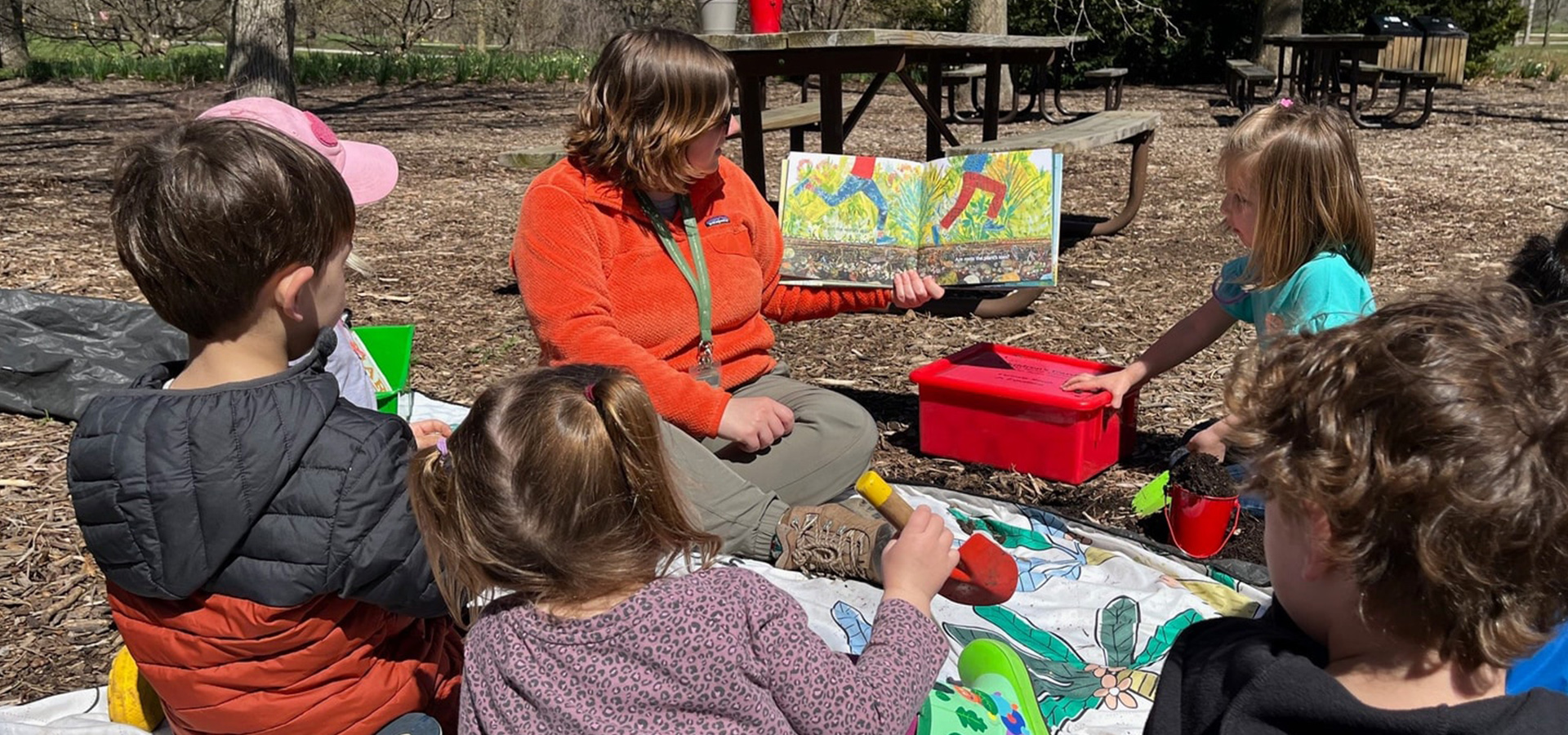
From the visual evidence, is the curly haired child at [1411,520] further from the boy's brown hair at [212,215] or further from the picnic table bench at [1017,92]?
the picnic table bench at [1017,92]

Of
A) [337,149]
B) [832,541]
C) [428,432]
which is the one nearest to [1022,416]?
[832,541]

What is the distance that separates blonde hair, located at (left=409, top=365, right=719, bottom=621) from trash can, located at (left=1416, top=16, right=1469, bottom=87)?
636 inches

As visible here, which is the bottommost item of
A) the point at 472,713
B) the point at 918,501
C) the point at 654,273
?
the point at 918,501

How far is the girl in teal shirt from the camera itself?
3.13 meters

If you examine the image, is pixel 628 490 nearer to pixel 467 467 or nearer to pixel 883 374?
pixel 467 467

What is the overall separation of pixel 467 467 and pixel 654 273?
1711mm

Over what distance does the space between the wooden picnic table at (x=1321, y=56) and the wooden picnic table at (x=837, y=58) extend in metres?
6.68

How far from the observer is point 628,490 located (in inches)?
63.2

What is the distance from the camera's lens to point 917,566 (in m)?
1.89

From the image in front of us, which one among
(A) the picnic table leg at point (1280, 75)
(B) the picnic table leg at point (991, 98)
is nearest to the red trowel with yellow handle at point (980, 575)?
(B) the picnic table leg at point (991, 98)

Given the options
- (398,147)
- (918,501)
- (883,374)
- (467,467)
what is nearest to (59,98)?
(398,147)

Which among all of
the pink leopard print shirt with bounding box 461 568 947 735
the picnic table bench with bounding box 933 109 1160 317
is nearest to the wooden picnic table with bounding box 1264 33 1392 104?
the picnic table bench with bounding box 933 109 1160 317

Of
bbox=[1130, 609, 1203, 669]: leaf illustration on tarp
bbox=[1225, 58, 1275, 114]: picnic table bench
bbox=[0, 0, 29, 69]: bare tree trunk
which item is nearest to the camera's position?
bbox=[1130, 609, 1203, 669]: leaf illustration on tarp

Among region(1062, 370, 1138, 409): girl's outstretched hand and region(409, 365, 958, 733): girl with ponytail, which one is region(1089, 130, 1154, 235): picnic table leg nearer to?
region(1062, 370, 1138, 409): girl's outstretched hand
